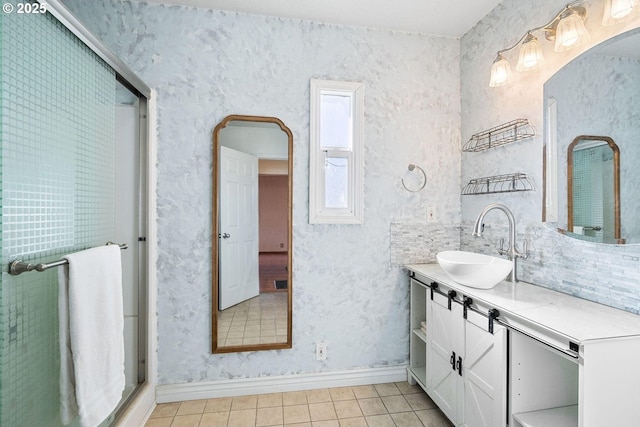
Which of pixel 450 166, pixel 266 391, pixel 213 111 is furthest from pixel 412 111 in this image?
pixel 266 391

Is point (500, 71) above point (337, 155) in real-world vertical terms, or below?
above

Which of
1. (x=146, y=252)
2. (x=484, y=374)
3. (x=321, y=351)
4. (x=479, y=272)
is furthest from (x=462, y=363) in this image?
(x=146, y=252)

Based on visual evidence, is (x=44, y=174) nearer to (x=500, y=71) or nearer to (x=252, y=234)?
(x=252, y=234)

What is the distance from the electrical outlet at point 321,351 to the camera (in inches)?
87.0

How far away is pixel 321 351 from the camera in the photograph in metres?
2.21

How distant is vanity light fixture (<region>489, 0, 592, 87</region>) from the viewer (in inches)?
55.6

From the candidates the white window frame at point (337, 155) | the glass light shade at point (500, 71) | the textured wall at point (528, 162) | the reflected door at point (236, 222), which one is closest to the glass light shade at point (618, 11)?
the textured wall at point (528, 162)

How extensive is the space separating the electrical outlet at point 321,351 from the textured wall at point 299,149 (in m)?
0.05

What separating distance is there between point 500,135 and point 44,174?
230 cm

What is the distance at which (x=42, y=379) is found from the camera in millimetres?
1137

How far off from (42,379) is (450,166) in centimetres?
252

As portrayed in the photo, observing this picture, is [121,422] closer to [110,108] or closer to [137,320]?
[137,320]

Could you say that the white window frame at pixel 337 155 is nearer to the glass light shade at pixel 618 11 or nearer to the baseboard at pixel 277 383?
the baseboard at pixel 277 383

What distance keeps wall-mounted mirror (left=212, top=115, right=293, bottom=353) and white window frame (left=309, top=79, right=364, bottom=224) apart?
0.54 ft
